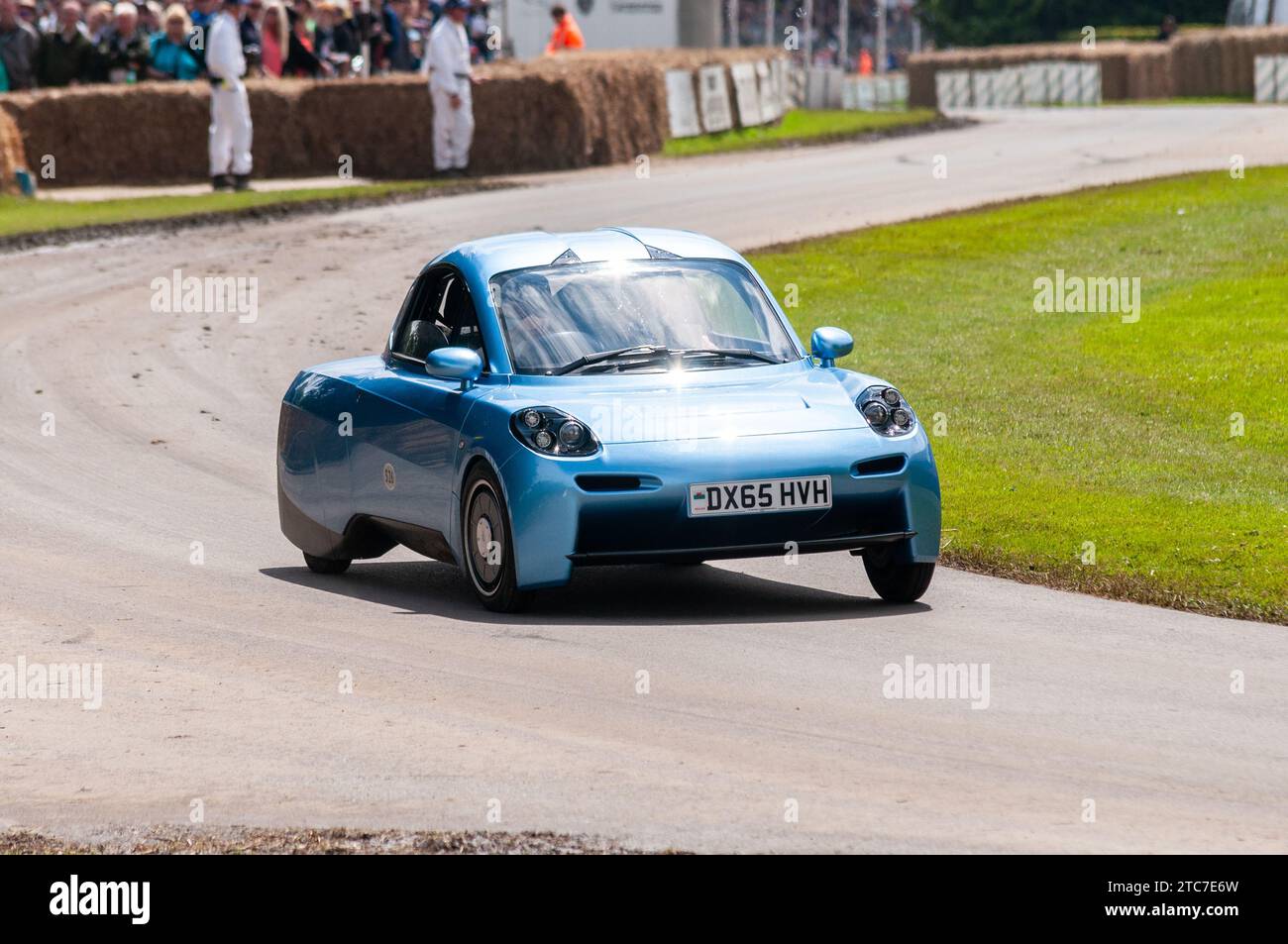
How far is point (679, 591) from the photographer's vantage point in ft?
32.6

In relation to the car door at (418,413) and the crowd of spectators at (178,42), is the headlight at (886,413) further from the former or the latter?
the crowd of spectators at (178,42)

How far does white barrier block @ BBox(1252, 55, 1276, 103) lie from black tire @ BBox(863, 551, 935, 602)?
47784 millimetres

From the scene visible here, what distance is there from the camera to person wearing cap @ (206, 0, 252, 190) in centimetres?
2977

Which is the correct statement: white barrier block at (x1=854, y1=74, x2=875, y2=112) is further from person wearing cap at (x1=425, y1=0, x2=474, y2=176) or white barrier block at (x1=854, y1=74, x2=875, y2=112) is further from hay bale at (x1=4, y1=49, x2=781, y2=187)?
person wearing cap at (x1=425, y1=0, x2=474, y2=176)

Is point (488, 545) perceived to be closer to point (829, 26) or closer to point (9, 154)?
point (9, 154)

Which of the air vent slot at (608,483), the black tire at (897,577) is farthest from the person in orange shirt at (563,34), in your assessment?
the air vent slot at (608,483)

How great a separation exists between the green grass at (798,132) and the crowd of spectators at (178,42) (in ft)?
16.5

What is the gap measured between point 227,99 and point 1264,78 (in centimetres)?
3349

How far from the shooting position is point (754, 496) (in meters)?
8.81

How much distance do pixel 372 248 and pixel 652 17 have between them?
2543cm

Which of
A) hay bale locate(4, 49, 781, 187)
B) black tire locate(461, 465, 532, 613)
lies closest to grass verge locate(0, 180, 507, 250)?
hay bale locate(4, 49, 781, 187)

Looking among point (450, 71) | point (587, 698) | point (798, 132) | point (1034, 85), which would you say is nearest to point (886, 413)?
point (587, 698)

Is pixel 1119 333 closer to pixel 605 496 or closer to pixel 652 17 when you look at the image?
pixel 605 496

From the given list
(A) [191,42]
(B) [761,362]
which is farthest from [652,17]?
(B) [761,362]
